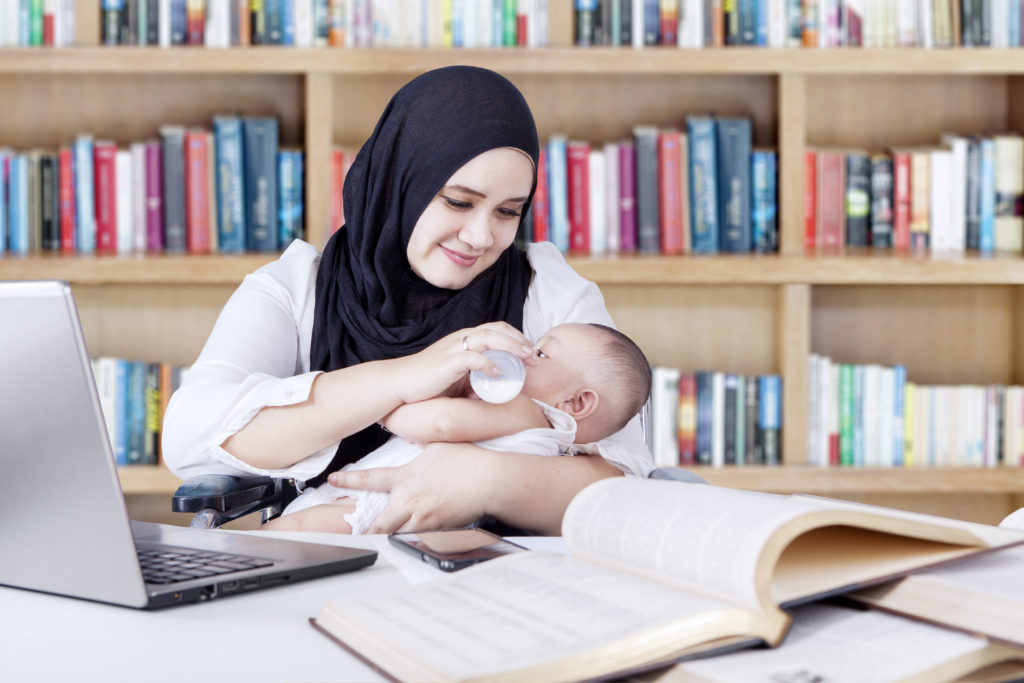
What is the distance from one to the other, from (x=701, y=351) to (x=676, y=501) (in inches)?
80.0

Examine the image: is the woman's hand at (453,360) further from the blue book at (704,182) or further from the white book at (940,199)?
the white book at (940,199)

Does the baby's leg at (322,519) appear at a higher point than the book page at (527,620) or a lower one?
lower

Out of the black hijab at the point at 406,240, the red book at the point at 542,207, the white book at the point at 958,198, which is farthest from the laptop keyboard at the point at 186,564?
the white book at the point at 958,198

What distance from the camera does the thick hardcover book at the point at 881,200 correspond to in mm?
2541

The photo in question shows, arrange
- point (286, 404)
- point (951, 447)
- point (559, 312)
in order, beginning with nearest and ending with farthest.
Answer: point (286, 404) → point (559, 312) → point (951, 447)

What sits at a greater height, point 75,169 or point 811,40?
point 811,40

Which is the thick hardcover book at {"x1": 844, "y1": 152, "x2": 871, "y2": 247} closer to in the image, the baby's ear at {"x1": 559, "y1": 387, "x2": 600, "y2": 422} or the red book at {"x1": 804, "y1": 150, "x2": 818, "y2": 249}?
the red book at {"x1": 804, "y1": 150, "x2": 818, "y2": 249}

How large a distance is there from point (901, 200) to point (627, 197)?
0.69 metres

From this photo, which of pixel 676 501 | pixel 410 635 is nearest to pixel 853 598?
pixel 676 501

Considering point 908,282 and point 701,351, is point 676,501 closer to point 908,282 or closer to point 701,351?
point 908,282

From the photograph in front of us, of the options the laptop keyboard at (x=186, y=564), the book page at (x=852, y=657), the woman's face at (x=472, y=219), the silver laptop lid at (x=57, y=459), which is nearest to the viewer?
the book page at (x=852, y=657)

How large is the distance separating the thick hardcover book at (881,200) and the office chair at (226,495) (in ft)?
4.68

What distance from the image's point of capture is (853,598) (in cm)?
69

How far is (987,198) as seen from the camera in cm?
253
